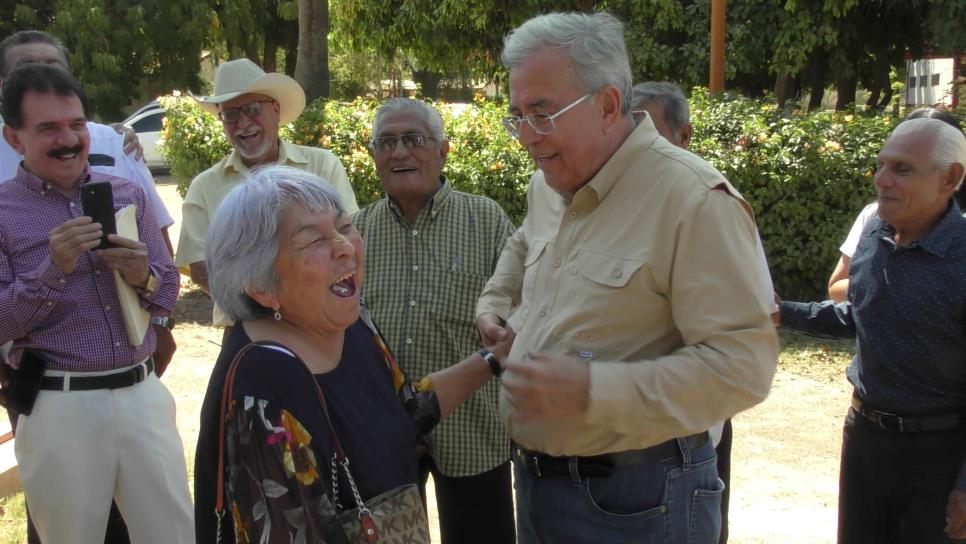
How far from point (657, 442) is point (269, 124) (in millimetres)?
2575

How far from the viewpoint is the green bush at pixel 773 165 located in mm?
7125

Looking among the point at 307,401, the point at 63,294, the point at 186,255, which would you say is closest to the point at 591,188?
the point at 307,401

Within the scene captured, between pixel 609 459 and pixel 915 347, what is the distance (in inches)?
53.4

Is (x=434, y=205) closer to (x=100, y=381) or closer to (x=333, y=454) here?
(x=100, y=381)

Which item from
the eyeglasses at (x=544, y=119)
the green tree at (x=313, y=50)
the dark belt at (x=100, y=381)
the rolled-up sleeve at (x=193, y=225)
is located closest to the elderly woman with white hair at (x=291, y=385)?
the eyeglasses at (x=544, y=119)

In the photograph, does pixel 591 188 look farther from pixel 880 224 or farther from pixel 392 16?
pixel 392 16

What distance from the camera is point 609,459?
2.12 m

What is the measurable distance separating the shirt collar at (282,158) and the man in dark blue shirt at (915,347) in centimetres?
248

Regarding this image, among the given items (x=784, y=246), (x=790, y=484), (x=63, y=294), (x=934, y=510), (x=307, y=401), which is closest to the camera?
(x=307, y=401)

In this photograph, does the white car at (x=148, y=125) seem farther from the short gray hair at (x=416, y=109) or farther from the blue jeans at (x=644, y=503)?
the blue jeans at (x=644, y=503)

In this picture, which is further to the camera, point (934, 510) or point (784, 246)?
point (784, 246)

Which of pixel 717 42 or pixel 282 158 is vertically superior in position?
pixel 717 42

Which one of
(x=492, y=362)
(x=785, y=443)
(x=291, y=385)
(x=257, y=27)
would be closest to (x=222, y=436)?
(x=291, y=385)

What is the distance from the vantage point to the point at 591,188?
214cm
